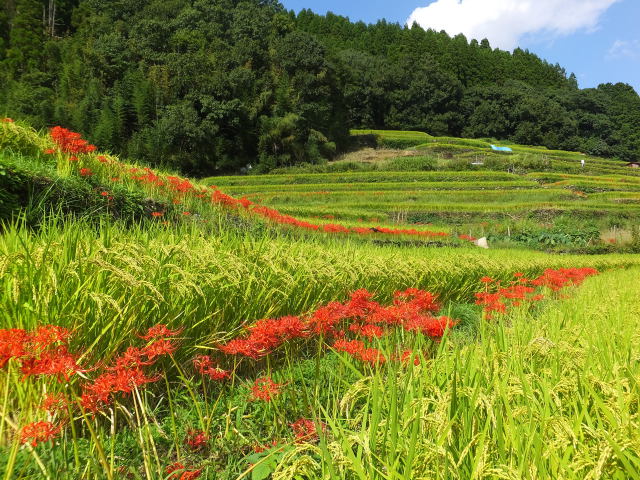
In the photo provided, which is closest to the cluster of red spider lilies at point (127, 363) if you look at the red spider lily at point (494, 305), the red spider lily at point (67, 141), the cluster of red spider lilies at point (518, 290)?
the red spider lily at point (494, 305)

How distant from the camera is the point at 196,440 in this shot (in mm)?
1655

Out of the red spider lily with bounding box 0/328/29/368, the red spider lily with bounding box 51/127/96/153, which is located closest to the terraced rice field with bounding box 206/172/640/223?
the red spider lily with bounding box 51/127/96/153

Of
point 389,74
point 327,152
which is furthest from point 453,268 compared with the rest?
point 389,74

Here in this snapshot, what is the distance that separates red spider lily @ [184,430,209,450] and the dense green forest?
2254 centimetres

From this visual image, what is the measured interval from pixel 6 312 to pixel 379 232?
12.6m

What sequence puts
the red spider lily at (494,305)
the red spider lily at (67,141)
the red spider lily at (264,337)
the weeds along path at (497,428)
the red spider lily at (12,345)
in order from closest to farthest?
the weeds along path at (497,428) → the red spider lily at (12,345) → the red spider lily at (264,337) → the red spider lily at (494,305) → the red spider lily at (67,141)

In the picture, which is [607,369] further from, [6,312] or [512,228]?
[512,228]

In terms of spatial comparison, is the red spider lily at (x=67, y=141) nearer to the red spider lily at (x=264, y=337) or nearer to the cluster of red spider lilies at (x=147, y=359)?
the cluster of red spider lilies at (x=147, y=359)

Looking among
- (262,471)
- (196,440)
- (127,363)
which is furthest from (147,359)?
(262,471)

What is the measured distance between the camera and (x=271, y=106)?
3975 cm

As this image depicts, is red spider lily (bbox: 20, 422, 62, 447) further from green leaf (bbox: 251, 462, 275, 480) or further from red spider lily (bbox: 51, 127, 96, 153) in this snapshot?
red spider lily (bbox: 51, 127, 96, 153)

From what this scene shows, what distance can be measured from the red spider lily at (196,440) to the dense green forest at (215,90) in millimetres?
22542

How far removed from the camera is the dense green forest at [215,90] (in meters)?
31.9

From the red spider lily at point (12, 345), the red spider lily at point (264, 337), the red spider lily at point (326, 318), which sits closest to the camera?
the red spider lily at point (12, 345)
